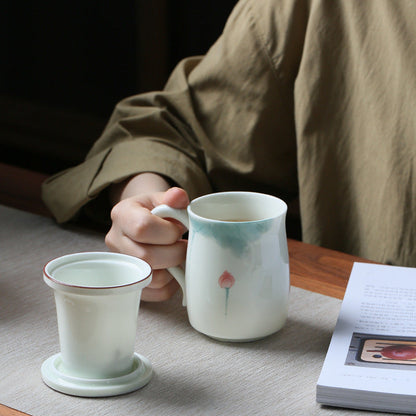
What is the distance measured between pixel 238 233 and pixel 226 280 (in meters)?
0.04

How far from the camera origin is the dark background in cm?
179

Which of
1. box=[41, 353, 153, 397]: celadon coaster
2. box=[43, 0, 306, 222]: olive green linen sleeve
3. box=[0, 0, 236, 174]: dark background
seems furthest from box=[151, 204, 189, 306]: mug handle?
box=[0, 0, 236, 174]: dark background

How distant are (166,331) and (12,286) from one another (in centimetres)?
19

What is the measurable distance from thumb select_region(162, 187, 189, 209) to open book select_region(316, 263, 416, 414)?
18 cm

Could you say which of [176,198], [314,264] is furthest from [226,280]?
[314,264]

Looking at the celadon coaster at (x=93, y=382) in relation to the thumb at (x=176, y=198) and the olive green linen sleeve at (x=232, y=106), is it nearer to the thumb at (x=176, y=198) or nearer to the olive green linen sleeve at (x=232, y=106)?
the thumb at (x=176, y=198)

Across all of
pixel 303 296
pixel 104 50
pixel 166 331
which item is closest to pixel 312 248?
pixel 303 296

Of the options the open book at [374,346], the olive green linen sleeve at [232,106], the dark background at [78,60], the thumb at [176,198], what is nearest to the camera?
the open book at [374,346]

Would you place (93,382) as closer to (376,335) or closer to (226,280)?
(226,280)

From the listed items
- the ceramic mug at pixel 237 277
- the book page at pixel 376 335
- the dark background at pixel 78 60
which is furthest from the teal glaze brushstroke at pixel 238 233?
the dark background at pixel 78 60

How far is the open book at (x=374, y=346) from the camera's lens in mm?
558

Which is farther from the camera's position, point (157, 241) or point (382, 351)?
point (157, 241)

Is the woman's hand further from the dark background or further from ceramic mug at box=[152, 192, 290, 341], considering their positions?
the dark background

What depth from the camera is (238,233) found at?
2.08 feet
